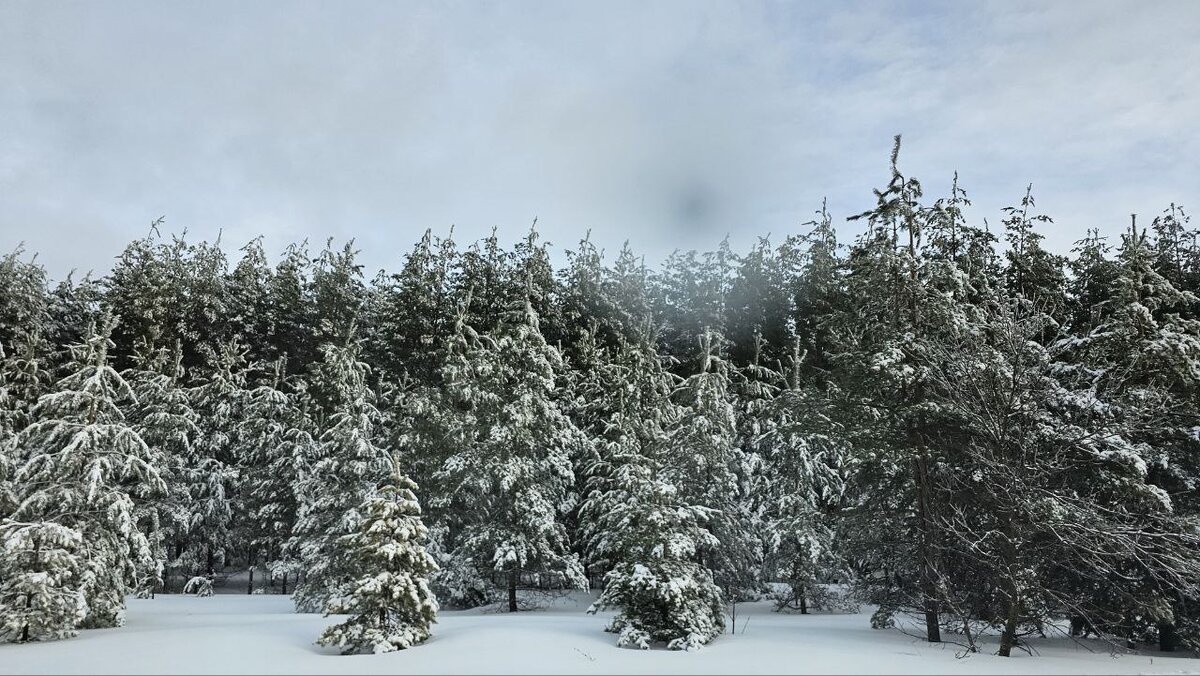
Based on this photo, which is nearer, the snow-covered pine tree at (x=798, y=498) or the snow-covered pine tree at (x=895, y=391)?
the snow-covered pine tree at (x=895, y=391)

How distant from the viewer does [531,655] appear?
1270cm

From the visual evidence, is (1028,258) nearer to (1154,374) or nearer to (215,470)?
(1154,374)

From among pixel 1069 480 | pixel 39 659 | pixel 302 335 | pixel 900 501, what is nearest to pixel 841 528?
pixel 900 501

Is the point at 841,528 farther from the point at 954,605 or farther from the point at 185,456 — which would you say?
the point at 185,456

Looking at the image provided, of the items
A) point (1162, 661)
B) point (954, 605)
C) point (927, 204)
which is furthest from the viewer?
point (927, 204)

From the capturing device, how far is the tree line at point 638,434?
14.1 metres

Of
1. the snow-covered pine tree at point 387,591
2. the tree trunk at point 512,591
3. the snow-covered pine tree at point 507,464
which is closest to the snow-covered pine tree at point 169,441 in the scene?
the snow-covered pine tree at point 507,464

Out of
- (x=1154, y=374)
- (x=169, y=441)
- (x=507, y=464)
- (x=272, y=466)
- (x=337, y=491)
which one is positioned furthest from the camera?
(x=169, y=441)

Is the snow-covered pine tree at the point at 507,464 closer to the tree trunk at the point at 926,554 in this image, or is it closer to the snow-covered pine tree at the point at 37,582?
the snow-covered pine tree at the point at 37,582

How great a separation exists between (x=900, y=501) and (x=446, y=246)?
27.7m

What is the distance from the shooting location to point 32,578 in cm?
1364

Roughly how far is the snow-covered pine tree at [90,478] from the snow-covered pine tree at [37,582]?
0.31 m

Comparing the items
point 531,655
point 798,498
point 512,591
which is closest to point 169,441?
point 512,591

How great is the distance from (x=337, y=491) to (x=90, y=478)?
838 centimetres
